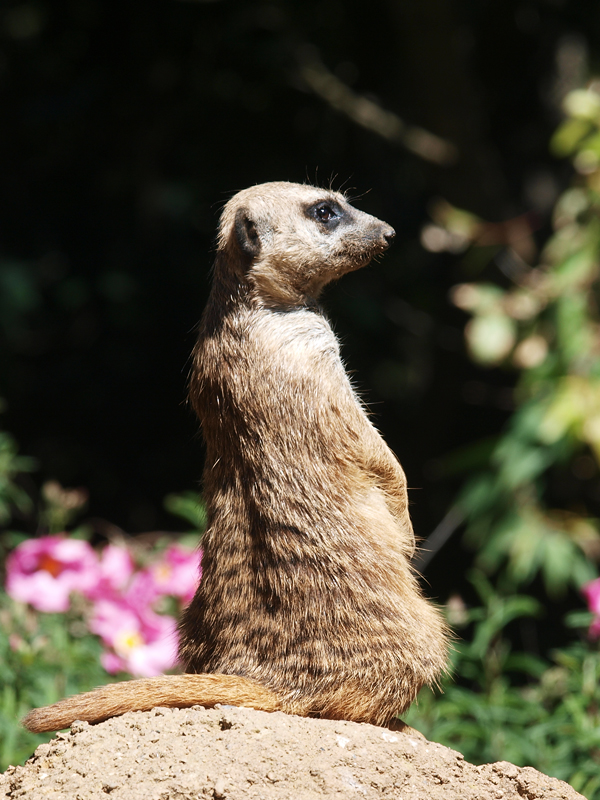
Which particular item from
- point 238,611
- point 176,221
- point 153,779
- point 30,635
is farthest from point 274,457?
point 176,221

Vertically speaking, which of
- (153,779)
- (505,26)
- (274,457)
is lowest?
(153,779)

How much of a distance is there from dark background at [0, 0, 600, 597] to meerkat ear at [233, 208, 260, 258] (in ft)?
11.2

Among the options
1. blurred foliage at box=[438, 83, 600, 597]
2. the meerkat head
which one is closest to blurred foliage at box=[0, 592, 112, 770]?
the meerkat head

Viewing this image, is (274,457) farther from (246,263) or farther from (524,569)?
(524,569)

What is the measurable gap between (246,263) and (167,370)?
14.3ft

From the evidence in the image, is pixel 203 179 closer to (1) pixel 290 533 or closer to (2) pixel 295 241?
(2) pixel 295 241

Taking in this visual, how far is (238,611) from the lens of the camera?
1.99 m

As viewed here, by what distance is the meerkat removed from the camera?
6.31 feet

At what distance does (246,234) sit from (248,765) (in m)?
1.24

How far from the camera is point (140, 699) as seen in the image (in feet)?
6.08

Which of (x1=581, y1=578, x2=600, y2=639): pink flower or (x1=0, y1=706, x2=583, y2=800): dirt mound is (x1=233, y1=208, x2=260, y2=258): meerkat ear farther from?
(x1=581, y1=578, x2=600, y2=639): pink flower

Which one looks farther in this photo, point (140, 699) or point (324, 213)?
point (324, 213)

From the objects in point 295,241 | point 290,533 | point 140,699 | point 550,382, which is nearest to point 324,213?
point 295,241

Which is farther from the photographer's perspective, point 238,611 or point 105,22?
point 105,22
